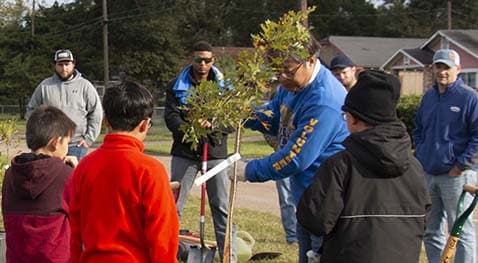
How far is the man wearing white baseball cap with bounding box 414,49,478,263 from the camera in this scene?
5.77m

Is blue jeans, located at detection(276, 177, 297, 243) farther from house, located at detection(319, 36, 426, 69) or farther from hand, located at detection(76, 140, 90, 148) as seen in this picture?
house, located at detection(319, 36, 426, 69)

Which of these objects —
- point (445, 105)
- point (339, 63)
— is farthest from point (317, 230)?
point (339, 63)

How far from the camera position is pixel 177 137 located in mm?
6434

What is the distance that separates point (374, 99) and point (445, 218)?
9.83 ft

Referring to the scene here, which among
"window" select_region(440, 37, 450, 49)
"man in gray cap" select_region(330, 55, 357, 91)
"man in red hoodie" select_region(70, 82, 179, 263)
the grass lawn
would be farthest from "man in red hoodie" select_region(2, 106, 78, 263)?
"window" select_region(440, 37, 450, 49)

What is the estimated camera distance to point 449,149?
581cm

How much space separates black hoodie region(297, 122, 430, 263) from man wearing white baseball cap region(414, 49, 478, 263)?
2.50m

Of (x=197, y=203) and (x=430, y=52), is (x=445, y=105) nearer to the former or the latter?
(x=197, y=203)

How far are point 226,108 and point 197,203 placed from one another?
265 inches

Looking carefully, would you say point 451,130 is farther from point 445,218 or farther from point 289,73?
point 289,73

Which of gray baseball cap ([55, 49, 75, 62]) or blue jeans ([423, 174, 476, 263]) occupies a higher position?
gray baseball cap ([55, 49, 75, 62])

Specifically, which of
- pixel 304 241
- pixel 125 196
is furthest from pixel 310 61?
pixel 125 196

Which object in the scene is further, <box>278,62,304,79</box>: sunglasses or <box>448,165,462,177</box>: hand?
<box>448,165,462,177</box>: hand

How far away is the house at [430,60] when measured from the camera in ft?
132
